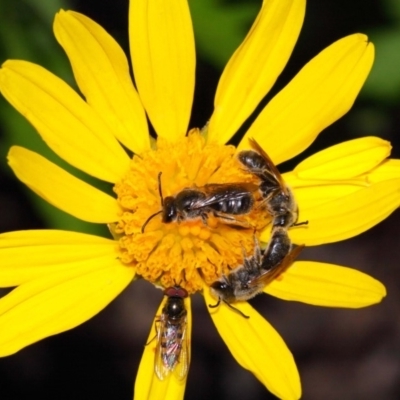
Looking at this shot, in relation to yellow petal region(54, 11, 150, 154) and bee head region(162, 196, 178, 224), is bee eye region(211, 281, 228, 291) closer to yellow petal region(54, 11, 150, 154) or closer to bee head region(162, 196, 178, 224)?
bee head region(162, 196, 178, 224)

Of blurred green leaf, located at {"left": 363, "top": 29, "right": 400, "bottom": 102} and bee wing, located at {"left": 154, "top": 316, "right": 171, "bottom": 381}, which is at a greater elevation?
blurred green leaf, located at {"left": 363, "top": 29, "right": 400, "bottom": 102}

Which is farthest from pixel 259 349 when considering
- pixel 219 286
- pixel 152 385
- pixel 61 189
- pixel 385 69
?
pixel 385 69

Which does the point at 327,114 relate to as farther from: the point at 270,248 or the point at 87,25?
the point at 87,25

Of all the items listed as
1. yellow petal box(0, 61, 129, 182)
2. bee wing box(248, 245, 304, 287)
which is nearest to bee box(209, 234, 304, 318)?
bee wing box(248, 245, 304, 287)

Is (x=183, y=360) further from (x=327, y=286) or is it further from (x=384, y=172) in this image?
(x=384, y=172)

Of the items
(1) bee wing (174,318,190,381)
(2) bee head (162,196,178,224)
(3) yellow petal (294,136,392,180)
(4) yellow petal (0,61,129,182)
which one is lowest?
(1) bee wing (174,318,190,381)
